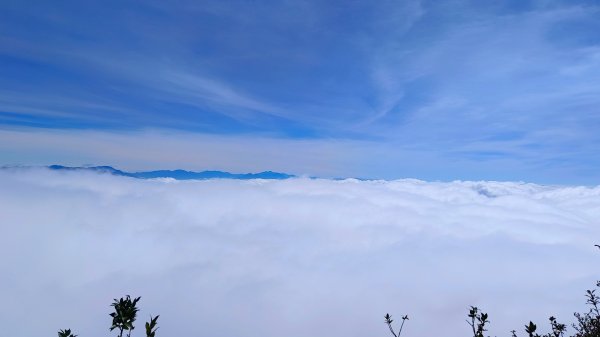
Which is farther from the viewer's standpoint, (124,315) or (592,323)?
(592,323)

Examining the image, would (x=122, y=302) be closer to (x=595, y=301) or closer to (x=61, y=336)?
(x=61, y=336)

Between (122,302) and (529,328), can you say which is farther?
(122,302)

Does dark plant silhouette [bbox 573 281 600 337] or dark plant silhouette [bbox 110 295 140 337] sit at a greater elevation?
dark plant silhouette [bbox 573 281 600 337]

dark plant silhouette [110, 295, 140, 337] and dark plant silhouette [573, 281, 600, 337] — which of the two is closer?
dark plant silhouette [110, 295, 140, 337]

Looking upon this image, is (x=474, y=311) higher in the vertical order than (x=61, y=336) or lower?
higher

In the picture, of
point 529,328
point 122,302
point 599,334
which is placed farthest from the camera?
point 599,334

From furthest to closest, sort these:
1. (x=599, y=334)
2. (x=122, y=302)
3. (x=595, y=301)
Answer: (x=595, y=301) < (x=599, y=334) < (x=122, y=302)

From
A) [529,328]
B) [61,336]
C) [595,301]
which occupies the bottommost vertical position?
[61,336]

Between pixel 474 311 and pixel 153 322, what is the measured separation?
12318mm

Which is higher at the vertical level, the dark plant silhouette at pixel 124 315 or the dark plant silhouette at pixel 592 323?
the dark plant silhouette at pixel 592 323

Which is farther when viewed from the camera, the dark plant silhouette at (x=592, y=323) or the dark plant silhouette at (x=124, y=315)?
the dark plant silhouette at (x=592, y=323)

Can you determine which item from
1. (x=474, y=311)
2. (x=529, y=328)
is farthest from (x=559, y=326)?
(x=529, y=328)

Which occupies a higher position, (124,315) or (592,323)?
(592,323)

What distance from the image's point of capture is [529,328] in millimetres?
11070
